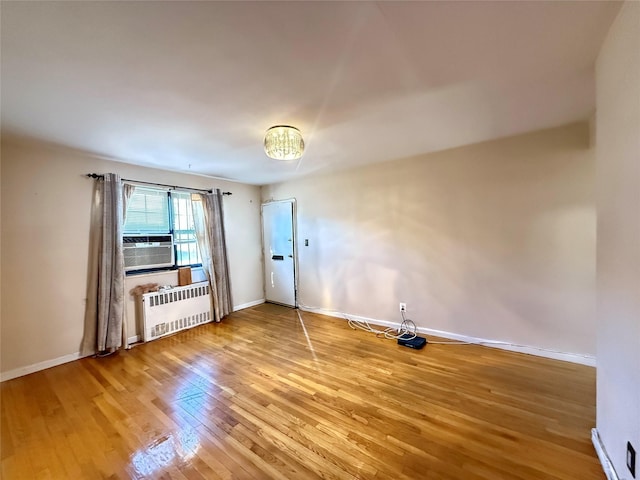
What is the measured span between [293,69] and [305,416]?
2383mm

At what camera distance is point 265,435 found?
1.76 metres

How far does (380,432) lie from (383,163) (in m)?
3.09

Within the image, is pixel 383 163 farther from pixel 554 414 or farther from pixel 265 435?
pixel 265 435

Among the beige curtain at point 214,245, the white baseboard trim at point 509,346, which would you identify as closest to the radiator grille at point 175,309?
the beige curtain at point 214,245

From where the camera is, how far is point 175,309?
3717 mm

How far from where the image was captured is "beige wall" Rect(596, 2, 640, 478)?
110 cm

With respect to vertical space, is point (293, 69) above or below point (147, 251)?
above

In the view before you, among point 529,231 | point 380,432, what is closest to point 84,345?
point 380,432

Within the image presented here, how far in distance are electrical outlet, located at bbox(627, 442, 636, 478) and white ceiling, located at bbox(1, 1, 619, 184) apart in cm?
199

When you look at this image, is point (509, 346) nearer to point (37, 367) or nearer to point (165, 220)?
point (165, 220)

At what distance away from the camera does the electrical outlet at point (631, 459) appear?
1129 mm

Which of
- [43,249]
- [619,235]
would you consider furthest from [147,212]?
[619,235]

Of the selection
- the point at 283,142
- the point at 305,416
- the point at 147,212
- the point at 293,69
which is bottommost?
the point at 305,416

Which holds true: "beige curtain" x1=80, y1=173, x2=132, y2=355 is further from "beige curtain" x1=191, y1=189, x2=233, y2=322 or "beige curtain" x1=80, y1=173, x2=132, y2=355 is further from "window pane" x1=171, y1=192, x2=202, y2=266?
"beige curtain" x1=191, y1=189, x2=233, y2=322
